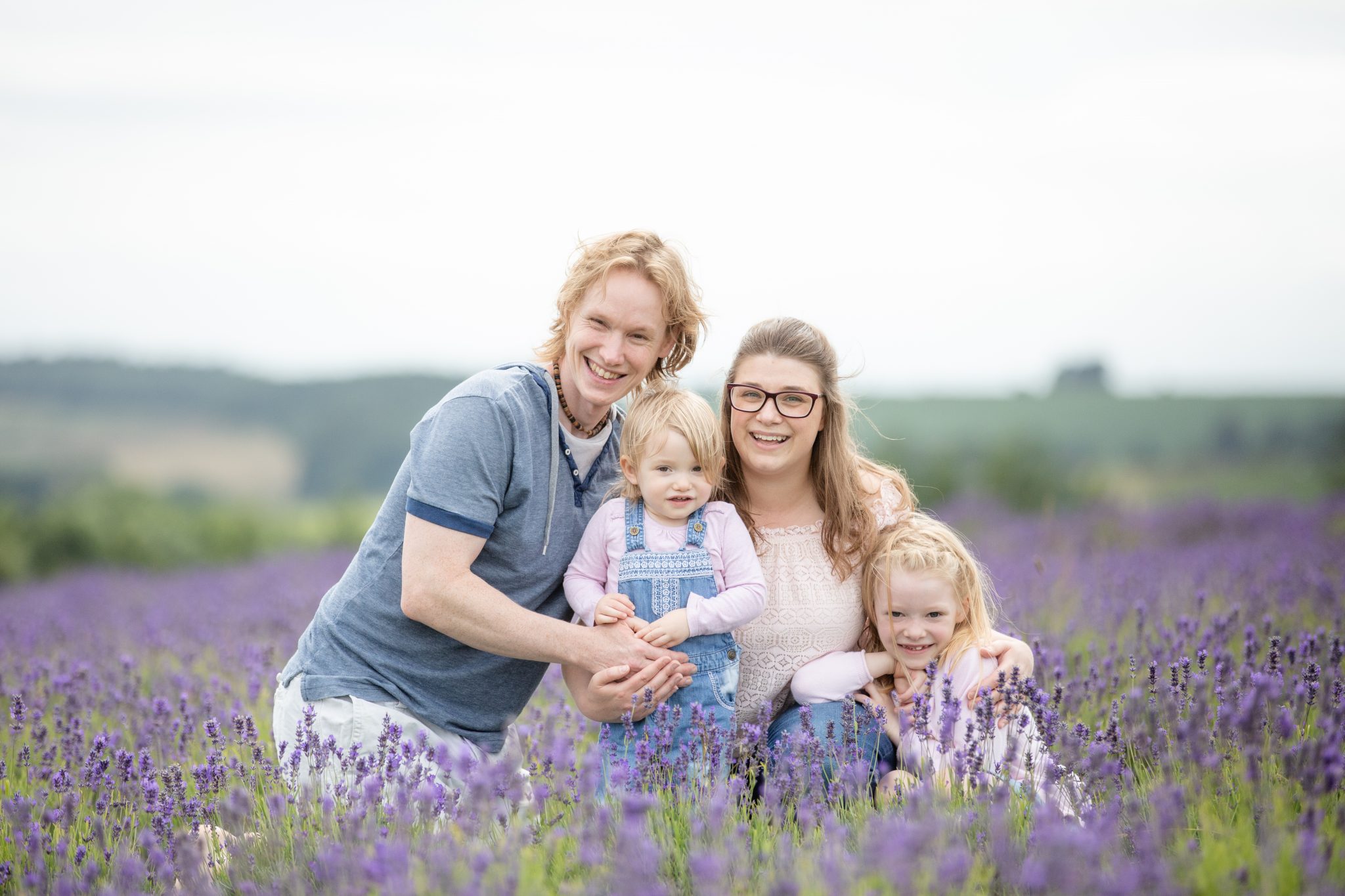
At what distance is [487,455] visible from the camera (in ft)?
8.94

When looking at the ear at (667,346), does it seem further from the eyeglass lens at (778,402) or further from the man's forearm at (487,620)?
the man's forearm at (487,620)

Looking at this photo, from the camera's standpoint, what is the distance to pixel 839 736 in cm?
279

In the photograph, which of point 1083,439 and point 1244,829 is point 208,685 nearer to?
point 1244,829

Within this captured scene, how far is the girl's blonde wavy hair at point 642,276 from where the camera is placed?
291cm

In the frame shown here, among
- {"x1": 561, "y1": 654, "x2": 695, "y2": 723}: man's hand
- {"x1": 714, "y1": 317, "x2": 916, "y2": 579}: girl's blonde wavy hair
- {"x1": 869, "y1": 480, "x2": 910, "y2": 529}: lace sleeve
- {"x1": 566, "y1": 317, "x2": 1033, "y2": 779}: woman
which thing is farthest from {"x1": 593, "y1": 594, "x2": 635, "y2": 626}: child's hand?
{"x1": 869, "y1": 480, "x2": 910, "y2": 529}: lace sleeve

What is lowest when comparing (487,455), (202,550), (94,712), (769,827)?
(202,550)

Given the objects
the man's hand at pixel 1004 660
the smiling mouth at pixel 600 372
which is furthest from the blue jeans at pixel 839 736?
the smiling mouth at pixel 600 372

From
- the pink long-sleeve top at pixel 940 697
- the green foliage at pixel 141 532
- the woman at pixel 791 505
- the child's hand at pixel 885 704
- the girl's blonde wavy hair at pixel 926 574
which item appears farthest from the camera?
the green foliage at pixel 141 532

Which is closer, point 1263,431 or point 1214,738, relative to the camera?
point 1214,738

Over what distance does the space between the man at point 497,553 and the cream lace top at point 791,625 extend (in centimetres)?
40

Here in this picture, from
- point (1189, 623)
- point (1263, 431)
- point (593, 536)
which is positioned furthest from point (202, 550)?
point (1263, 431)

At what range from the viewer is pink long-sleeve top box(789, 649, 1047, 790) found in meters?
2.51

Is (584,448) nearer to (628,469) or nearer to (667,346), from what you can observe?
(628,469)

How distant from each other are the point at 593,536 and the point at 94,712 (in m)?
2.18
